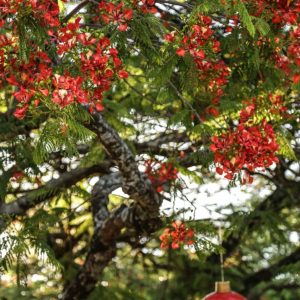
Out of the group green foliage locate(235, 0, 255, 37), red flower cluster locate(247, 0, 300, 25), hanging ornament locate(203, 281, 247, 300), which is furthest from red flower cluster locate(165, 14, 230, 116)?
hanging ornament locate(203, 281, 247, 300)

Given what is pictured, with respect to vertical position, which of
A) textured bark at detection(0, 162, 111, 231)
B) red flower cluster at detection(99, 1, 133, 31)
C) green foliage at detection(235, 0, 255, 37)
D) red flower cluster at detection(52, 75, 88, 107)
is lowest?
red flower cluster at detection(52, 75, 88, 107)

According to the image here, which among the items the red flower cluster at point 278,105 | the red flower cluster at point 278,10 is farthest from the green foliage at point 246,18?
the red flower cluster at point 278,105

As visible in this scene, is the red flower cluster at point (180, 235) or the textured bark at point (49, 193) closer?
the red flower cluster at point (180, 235)

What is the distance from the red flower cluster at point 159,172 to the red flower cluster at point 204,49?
1237 millimetres

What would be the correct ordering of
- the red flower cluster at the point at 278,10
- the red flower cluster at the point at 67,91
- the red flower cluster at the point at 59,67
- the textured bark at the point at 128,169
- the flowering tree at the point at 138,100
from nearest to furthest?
the red flower cluster at the point at 67,91, the red flower cluster at the point at 59,67, the flowering tree at the point at 138,100, the red flower cluster at the point at 278,10, the textured bark at the point at 128,169

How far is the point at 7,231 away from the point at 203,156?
1.30m

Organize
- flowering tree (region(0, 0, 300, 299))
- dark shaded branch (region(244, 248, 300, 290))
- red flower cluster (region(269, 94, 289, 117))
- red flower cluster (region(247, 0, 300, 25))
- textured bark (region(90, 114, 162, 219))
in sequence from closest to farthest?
1. flowering tree (region(0, 0, 300, 299))
2. red flower cluster (region(247, 0, 300, 25))
3. textured bark (region(90, 114, 162, 219))
4. red flower cluster (region(269, 94, 289, 117))
5. dark shaded branch (region(244, 248, 300, 290))

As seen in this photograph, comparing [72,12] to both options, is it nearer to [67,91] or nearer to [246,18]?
[67,91]

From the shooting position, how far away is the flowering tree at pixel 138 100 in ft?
9.23

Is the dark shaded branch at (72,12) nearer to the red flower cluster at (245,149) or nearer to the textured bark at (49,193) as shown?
the red flower cluster at (245,149)

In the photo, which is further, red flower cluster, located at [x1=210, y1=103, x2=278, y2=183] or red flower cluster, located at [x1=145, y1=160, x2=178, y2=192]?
red flower cluster, located at [x1=145, y1=160, x2=178, y2=192]

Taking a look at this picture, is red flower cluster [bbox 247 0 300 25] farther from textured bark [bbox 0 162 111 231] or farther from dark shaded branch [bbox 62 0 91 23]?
textured bark [bbox 0 162 111 231]

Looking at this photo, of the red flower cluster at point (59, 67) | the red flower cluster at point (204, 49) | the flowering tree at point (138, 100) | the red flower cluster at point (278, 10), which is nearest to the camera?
the red flower cluster at point (59, 67)

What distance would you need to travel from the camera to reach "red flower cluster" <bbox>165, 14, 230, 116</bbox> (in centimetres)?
304
